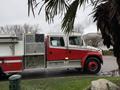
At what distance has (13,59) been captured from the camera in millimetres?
17016

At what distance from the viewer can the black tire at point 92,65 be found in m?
19.1

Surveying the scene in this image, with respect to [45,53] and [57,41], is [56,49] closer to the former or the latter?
[57,41]

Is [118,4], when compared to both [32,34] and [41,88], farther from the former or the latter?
[32,34]

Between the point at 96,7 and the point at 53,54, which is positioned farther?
the point at 53,54

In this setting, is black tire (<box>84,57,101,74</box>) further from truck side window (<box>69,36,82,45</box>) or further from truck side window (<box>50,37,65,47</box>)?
truck side window (<box>50,37,65,47</box>)

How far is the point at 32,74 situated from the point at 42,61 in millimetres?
1851

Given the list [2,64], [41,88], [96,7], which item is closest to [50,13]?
[96,7]

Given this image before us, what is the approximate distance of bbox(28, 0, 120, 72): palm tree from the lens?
6.47 meters

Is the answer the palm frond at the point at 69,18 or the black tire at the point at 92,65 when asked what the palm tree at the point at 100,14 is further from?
the black tire at the point at 92,65

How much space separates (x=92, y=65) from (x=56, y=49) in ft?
8.19

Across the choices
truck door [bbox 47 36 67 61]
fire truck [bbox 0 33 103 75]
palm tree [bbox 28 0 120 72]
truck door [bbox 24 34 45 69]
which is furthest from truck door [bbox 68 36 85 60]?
palm tree [bbox 28 0 120 72]

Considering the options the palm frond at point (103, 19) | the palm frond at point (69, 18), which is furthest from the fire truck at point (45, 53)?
the palm frond at point (69, 18)

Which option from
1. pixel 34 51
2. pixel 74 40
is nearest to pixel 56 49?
pixel 34 51

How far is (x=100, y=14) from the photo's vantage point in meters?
7.23
